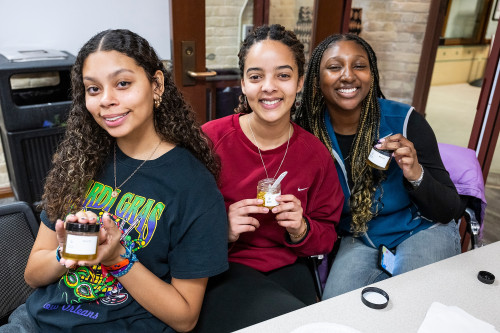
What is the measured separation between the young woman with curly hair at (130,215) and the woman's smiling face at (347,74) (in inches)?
28.2

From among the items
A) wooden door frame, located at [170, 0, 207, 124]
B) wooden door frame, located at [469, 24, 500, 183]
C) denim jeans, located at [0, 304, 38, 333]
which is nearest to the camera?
denim jeans, located at [0, 304, 38, 333]

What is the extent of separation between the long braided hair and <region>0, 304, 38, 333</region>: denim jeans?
1176mm

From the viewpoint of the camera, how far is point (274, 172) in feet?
4.79

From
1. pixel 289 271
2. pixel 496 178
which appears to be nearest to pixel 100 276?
pixel 289 271

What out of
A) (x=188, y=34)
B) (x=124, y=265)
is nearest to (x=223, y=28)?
(x=188, y=34)

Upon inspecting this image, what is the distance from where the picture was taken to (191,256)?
1123 mm

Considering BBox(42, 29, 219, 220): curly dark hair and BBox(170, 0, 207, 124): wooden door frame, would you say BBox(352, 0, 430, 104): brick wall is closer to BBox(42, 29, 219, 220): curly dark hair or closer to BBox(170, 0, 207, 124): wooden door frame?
BBox(170, 0, 207, 124): wooden door frame

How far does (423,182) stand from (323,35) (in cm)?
152

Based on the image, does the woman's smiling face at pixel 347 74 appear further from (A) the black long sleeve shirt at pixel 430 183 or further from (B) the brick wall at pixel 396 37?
(B) the brick wall at pixel 396 37

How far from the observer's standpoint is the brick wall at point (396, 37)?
3604 mm

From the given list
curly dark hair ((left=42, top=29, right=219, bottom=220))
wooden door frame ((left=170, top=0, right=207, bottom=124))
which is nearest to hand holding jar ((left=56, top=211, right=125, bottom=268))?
curly dark hair ((left=42, top=29, right=219, bottom=220))

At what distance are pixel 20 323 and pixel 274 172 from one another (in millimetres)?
901

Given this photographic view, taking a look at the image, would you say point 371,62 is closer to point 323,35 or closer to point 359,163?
point 359,163

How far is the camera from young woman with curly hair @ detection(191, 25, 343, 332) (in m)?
1.40
